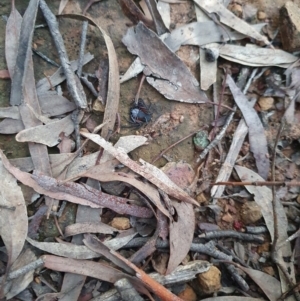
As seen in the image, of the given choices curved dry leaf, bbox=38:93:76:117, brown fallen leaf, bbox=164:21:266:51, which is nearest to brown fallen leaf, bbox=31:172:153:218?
curved dry leaf, bbox=38:93:76:117

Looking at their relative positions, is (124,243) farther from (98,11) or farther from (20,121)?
(98,11)

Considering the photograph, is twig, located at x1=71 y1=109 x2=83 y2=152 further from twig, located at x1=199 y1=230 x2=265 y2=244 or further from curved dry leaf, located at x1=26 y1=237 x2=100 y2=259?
twig, located at x1=199 y1=230 x2=265 y2=244

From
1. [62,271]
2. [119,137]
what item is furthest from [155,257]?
[119,137]

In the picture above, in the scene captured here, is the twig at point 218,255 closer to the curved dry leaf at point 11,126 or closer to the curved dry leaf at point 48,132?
the curved dry leaf at point 48,132

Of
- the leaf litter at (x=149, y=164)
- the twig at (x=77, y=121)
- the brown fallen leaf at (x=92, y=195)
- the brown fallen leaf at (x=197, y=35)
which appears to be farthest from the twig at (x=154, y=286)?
the brown fallen leaf at (x=197, y=35)

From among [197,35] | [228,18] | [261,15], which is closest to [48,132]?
[197,35]

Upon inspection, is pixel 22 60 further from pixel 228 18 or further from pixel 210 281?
pixel 210 281

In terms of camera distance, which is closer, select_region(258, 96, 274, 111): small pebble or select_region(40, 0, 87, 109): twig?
select_region(40, 0, 87, 109): twig
